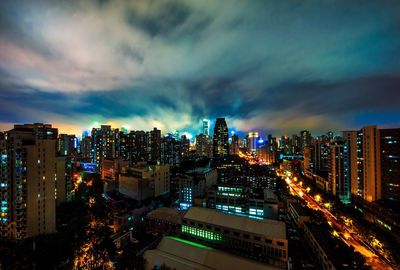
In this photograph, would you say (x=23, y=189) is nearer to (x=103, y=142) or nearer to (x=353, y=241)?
(x=353, y=241)

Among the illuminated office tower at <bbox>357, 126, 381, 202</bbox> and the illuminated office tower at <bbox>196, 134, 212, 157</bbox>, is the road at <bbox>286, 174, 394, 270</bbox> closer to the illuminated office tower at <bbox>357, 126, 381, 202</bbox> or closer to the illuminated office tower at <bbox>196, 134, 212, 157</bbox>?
the illuminated office tower at <bbox>357, 126, 381, 202</bbox>

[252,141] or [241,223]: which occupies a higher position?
[252,141]

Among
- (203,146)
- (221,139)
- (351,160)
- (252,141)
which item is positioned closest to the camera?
(351,160)

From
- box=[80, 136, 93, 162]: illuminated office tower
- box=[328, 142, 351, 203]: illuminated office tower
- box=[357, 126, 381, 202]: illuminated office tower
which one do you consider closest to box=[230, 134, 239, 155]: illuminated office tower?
box=[80, 136, 93, 162]: illuminated office tower

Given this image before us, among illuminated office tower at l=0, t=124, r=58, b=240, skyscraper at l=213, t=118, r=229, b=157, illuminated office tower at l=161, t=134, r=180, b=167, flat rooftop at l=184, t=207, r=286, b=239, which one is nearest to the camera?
flat rooftop at l=184, t=207, r=286, b=239

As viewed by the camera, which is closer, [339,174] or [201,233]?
[201,233]

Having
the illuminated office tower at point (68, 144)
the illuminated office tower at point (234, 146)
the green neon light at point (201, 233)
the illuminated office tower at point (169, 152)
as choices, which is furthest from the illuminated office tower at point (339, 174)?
the illuminated office tower at point (234, 146)

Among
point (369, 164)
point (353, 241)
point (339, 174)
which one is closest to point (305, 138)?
point (339, 174)

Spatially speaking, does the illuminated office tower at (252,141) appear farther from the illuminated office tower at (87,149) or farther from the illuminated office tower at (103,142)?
the illuminated office tower at (87,149)
